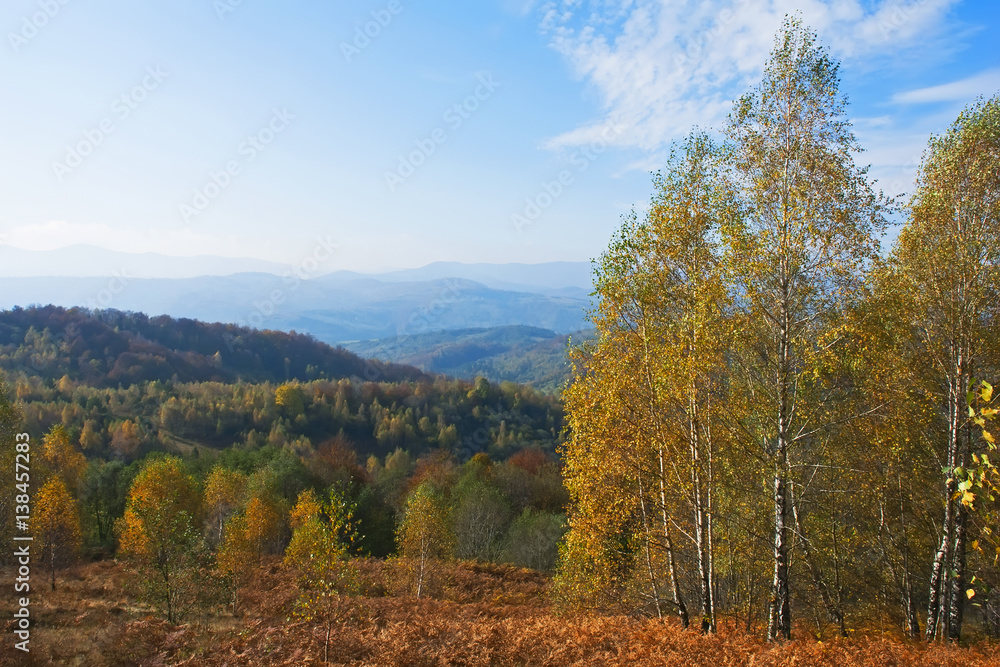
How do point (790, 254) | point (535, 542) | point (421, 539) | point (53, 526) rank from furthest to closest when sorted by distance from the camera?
point (535, 542)
point (421, 539)
point (53, 526)
point (790, 254)

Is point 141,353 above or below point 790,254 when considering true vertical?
below

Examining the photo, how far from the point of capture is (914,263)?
41.4 feet

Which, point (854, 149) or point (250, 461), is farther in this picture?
point (250, 461)

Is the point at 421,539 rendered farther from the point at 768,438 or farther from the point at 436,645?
the point at 768,438

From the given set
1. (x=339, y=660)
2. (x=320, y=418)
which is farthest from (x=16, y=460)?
(x=320, y=418)

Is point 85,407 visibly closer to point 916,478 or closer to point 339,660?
point 339,660

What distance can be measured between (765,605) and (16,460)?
30.7 m

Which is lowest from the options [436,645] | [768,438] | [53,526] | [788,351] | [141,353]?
[53,526]

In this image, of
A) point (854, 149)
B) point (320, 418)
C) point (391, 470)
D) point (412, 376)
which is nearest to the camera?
point (854, 149)

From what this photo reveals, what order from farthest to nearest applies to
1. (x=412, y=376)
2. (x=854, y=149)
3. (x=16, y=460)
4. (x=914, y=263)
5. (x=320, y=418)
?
1. (x=412, y=376)
2. (x=320, y=418)
3. (x=16, y=460)
4. (x=914, y=263)
5. (x=854, y=149)

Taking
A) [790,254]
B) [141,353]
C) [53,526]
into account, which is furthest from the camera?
[141,353]

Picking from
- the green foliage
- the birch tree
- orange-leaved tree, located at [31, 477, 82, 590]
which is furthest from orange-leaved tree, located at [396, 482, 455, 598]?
the birch tree

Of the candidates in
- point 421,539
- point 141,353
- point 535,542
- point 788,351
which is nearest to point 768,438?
point 788,351

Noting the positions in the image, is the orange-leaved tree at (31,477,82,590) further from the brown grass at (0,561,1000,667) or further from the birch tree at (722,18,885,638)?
the birch tree at (722,18,885,638)
